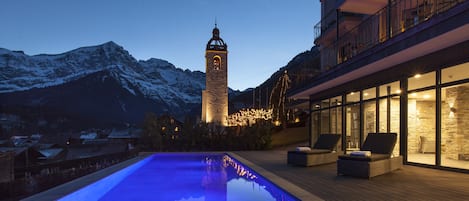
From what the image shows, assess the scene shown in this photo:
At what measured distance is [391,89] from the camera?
9.66 meters

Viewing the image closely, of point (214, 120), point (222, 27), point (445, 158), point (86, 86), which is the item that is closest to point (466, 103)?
point (445, 158)

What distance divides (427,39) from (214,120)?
2761 cm

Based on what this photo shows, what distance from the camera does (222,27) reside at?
4684cm

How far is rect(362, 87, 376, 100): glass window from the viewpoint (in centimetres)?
1052

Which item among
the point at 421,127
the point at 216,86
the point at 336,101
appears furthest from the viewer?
the point at 216,86

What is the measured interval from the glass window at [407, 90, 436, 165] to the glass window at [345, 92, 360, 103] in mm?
2277

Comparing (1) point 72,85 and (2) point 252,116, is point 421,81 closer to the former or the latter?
(2) point 252,116

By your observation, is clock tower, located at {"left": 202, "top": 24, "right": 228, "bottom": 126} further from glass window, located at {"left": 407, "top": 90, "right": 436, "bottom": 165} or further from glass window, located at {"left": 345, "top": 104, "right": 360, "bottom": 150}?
glass window, located at {"left": 407, "top": 90, "right": 436, "bottom": 165}

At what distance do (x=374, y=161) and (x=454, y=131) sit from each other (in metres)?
2.65

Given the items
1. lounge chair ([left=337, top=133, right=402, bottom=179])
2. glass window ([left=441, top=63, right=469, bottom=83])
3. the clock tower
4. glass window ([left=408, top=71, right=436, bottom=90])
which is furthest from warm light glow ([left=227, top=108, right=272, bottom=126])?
glass window ([left=441, top=63, right=469, bottom=83])

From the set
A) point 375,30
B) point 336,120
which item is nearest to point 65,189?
point 336,120

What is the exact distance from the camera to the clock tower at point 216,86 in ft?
111

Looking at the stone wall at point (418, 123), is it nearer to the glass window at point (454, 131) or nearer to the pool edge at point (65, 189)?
the glass window at point (454, 131)

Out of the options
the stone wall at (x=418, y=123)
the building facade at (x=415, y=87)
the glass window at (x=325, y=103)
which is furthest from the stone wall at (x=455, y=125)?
the glass window at (x=325, y=103)
